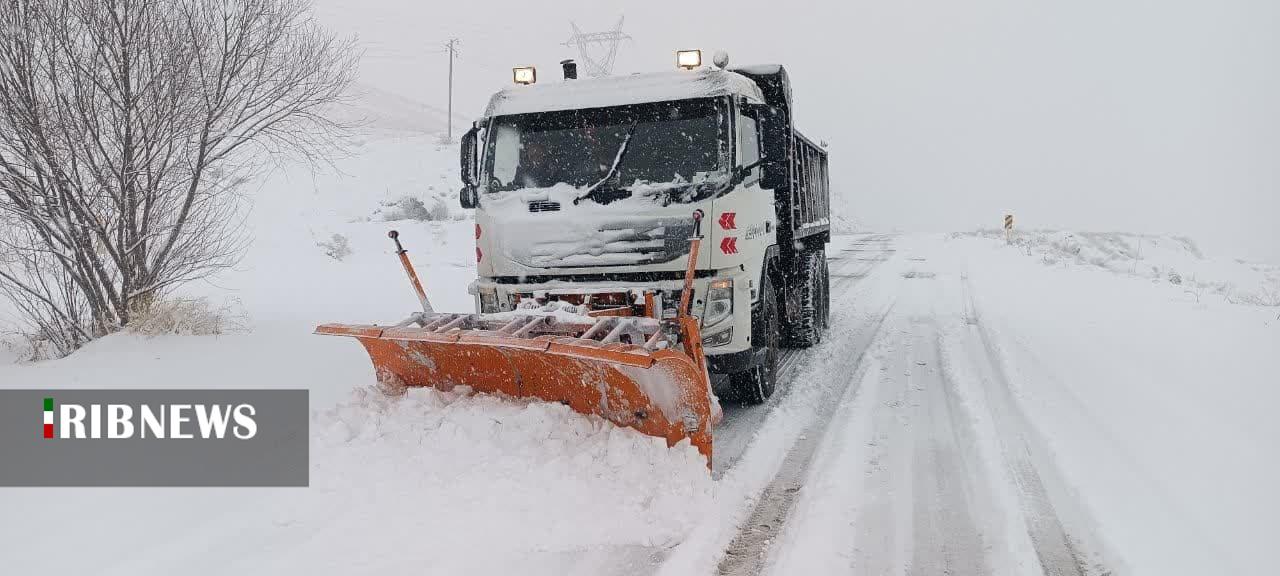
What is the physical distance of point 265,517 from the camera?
3.42 m

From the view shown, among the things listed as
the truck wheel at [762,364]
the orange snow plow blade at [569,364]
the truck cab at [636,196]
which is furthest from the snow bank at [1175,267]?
the orange snow plow blade at [569,364]

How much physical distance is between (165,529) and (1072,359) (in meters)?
7.15

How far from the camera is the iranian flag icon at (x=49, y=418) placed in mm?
4715

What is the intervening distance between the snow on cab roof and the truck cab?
11mm

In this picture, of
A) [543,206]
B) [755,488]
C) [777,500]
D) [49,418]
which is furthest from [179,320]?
[777,500]

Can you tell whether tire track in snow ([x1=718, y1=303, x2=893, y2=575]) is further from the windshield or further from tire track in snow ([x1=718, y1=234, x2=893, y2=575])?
the windshield

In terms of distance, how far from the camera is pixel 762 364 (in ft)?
18.0

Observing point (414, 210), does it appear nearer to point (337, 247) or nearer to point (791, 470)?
point (337, 247)

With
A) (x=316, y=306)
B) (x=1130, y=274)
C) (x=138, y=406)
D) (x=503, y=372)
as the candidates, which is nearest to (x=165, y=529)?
(x=503, y=372)

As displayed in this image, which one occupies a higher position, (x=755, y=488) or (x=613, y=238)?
(x=613, y=238)

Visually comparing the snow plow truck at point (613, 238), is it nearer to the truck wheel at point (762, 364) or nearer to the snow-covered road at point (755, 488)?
the truck wheel at point (762, 364)

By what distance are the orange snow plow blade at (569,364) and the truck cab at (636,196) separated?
704 millimetres

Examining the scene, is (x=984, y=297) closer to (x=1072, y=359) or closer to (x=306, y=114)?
(x=1072, y=359)

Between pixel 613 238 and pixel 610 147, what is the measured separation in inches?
28.2
